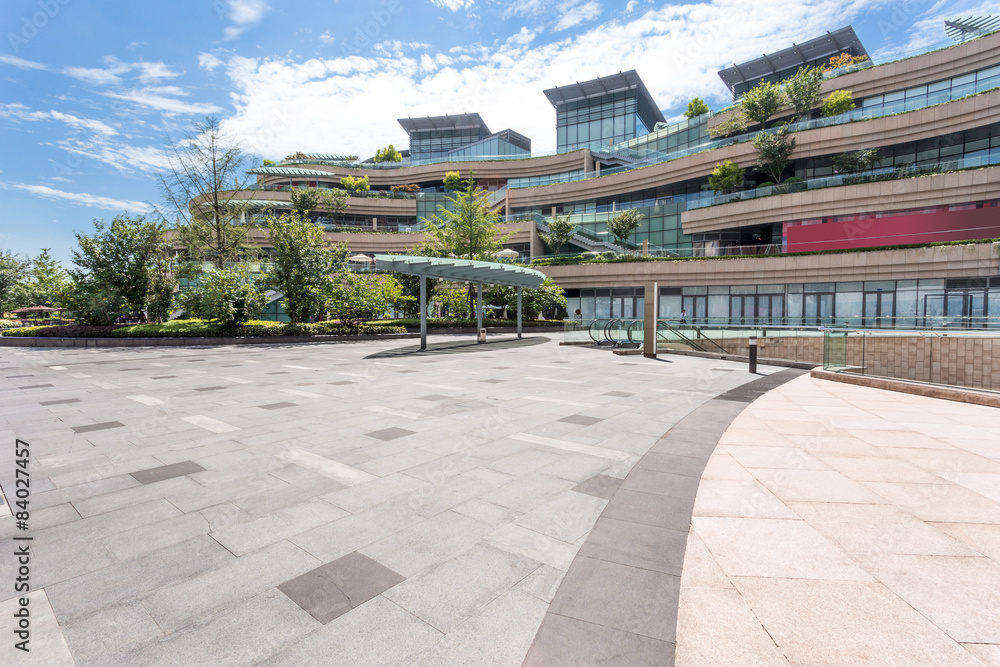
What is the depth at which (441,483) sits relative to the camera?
4695 mm

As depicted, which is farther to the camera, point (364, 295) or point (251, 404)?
point (364, 295)

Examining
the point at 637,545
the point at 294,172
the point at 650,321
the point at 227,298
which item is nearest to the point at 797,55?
the point at 650,321

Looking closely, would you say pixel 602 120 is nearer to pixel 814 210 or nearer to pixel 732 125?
pixel 732 125

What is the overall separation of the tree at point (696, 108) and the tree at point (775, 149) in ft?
41.1

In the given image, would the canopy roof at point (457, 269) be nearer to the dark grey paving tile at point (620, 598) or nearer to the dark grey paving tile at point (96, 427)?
the dark grey paving tile at point (96, 427)

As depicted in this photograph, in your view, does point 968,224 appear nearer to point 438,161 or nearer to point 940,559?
point 940,559

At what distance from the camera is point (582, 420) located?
7.35 metres

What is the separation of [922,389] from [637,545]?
36.1 feet

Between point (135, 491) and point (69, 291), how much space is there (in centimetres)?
2732

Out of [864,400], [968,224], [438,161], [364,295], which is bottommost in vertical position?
[864,400]

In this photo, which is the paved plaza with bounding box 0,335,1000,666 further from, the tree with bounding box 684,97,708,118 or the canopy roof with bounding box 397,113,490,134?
the canopy roof with bounding box 397,113,490,134

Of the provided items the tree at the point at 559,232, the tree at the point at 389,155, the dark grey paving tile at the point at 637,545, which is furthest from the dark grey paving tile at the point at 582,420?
the tree at the point at 389,155

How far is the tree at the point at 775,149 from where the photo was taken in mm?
34375

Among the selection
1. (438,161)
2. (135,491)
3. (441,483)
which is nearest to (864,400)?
(441,483)
